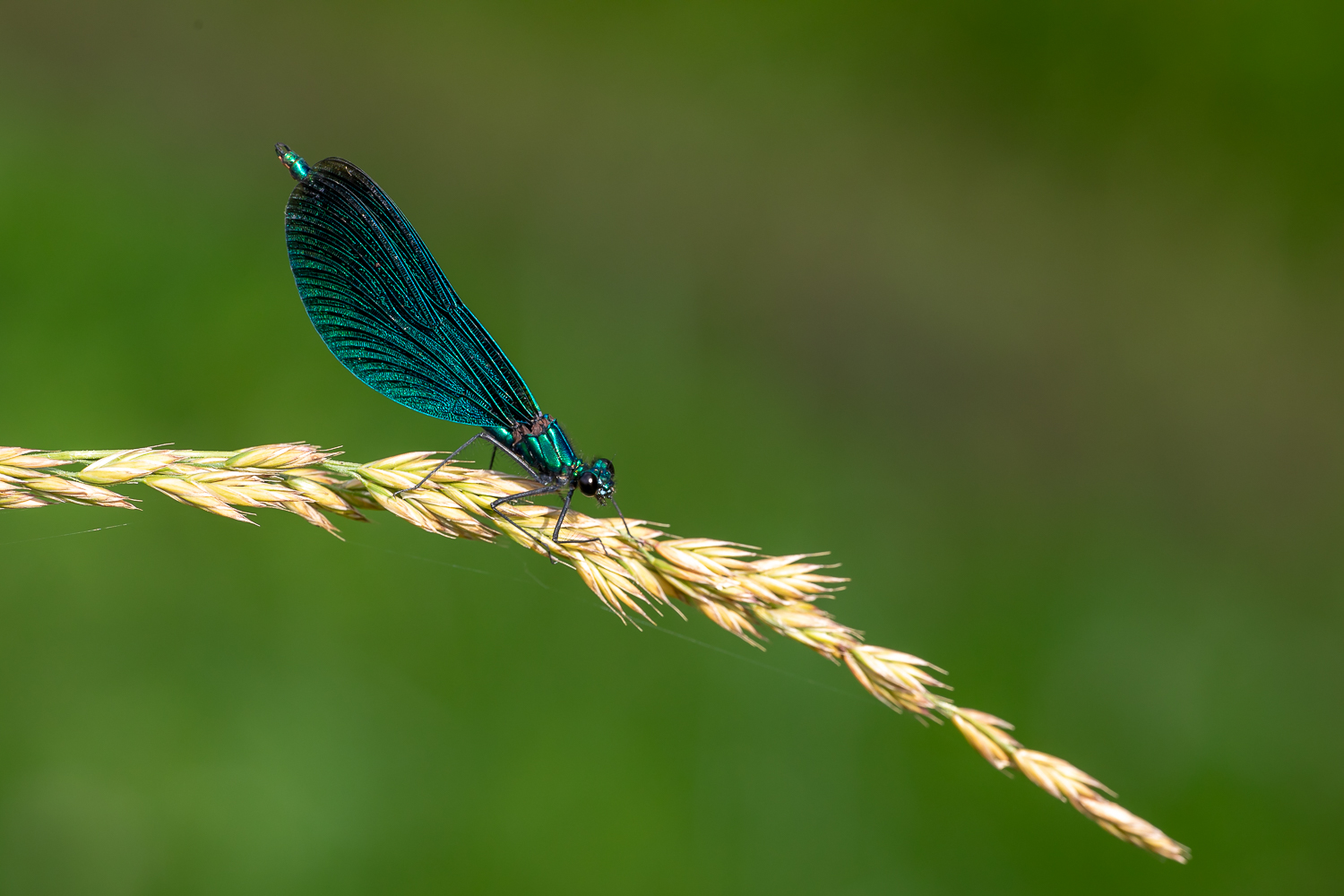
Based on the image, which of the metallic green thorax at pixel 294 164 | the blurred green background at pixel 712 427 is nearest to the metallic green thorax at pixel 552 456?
the metallic green thorax at pixel 294 164

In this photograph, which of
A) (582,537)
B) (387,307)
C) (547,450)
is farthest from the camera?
(547,450)

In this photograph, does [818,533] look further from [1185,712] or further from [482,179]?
[482,179]

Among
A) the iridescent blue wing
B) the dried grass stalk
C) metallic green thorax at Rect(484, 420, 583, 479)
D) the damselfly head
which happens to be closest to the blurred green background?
the dried grass stalk

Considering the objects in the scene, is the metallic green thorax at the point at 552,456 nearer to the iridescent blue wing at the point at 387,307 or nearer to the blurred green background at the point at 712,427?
the iridescent blue wing at the point at 387,307

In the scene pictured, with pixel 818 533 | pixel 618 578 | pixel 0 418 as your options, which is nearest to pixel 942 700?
pixel 618 578

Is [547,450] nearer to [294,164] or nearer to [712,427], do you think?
[294,164]

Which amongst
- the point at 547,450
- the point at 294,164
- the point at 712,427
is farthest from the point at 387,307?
the point at 712,427

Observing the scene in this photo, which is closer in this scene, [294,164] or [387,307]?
[294,164]

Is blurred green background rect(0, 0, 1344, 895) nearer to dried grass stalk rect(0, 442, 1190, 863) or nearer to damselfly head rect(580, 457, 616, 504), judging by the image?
dried grass stalk rect(0, 442, 1190, 863)
